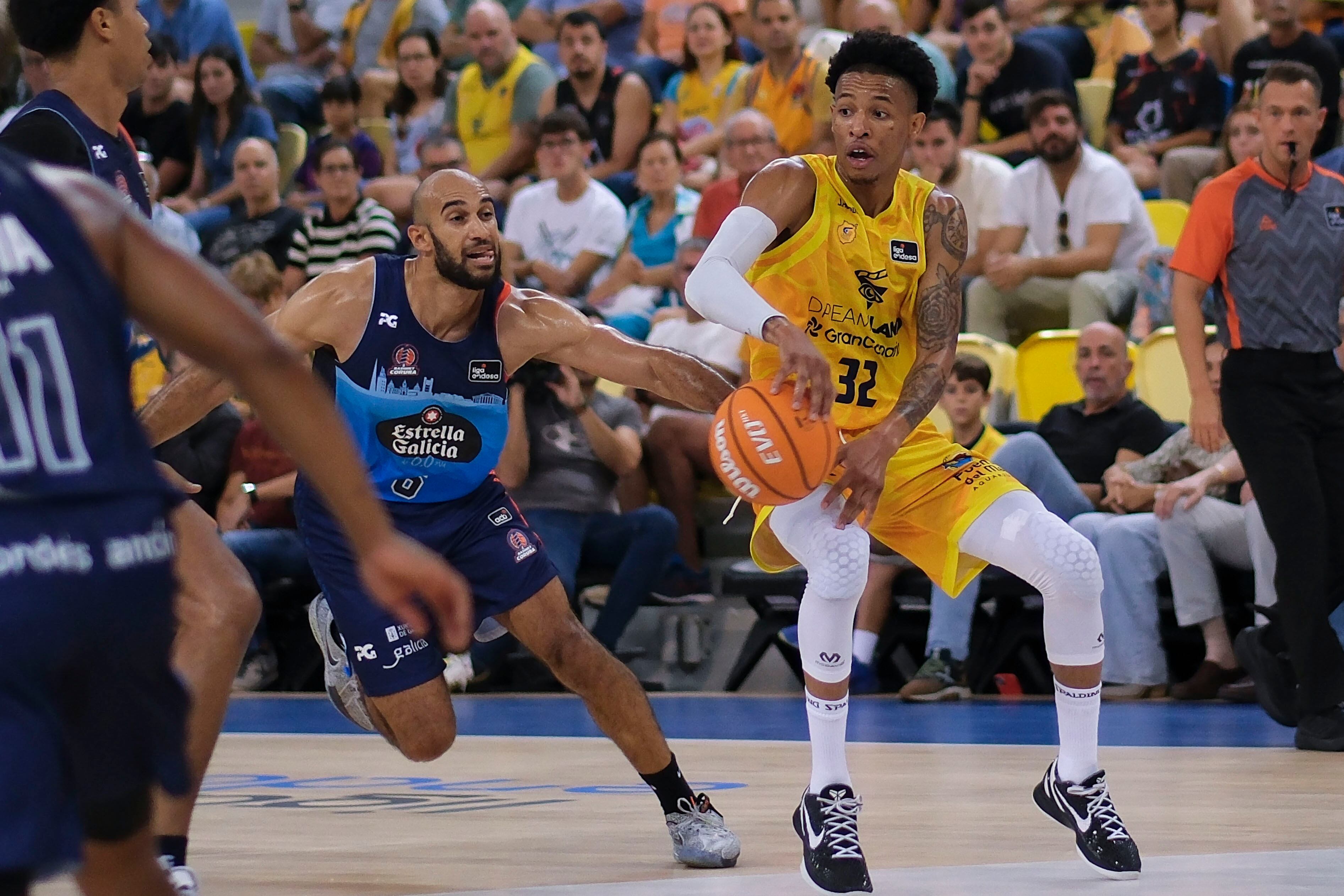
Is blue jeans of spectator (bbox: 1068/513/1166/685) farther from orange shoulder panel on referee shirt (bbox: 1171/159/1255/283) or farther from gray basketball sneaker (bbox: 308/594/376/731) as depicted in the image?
gray basketball sneaker (bbox: 308/594/376/731)

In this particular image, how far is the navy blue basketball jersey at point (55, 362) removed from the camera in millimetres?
1887

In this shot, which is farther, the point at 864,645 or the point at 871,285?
the point at 864,645

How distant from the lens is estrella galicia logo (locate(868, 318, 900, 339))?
424 centimetres

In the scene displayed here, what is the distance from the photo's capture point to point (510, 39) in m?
12.3

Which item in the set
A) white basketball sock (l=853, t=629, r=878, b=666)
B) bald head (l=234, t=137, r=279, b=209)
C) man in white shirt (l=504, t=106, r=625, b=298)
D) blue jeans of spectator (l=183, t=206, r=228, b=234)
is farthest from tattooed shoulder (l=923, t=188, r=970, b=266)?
blue jeans of spectator (l=183, t=206, r=228, b=234)

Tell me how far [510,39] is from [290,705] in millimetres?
5419

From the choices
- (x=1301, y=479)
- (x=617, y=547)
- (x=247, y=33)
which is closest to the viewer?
(x=1301, y=479)

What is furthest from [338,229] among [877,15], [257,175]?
[877,15]

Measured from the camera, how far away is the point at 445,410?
4613mm

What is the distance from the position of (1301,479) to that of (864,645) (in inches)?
107

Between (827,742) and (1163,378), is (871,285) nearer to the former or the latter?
(827,742)

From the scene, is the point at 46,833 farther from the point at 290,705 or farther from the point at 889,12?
the point at 889,12

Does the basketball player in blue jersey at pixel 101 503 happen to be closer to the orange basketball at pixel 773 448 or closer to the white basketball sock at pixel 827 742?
the orange basketball at pixel 773 448

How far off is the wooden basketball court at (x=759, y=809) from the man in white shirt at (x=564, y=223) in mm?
3592
